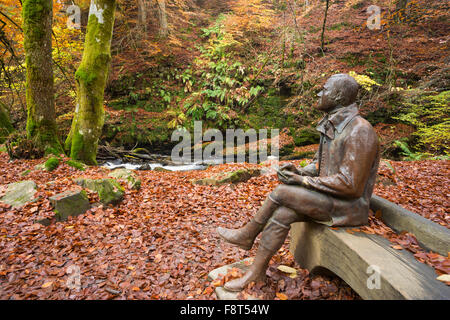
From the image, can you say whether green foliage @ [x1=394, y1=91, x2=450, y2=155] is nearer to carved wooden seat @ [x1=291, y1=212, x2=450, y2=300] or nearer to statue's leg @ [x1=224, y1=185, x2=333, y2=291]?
carved wooden seat @ [x1=291, y1=212, x2=450, y2=300]

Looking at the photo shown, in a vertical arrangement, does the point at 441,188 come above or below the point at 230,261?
above

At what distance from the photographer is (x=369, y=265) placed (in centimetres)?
172

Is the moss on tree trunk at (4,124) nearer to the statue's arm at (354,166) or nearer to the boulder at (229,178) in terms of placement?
the boulder at (229,178)

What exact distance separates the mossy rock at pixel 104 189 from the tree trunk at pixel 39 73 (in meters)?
2.89

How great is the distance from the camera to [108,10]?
6.86 metres

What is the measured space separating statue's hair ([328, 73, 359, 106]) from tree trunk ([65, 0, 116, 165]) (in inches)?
275

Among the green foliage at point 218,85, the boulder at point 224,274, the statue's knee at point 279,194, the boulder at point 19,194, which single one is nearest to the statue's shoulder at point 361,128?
the statue's knee at point 279,194

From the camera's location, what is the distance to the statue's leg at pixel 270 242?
7.29ft

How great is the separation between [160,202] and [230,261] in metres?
2.45

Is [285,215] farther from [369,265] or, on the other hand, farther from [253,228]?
[369,265]

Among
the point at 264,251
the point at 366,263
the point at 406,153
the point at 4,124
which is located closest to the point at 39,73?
the point at 4,124

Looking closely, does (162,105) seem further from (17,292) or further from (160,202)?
(17,292)
